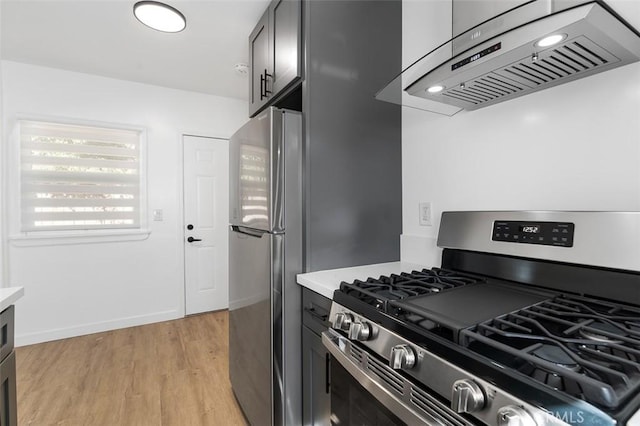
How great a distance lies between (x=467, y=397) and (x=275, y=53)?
5.67ft

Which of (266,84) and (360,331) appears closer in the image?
(360,331)

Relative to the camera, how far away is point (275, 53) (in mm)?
1676

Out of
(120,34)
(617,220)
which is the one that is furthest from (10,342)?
(120,34)

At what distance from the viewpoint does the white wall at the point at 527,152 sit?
2.98 ft

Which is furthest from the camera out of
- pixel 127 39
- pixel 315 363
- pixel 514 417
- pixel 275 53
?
pixel 127 39

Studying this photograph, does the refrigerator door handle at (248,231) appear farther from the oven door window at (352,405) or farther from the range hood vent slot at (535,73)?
the range hood vent slot at (535,73)

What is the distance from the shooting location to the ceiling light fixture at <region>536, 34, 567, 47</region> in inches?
29.3

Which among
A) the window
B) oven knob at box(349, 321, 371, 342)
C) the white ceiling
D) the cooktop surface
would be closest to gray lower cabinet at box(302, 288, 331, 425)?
oven knob at box(349, 321, 371, 342)

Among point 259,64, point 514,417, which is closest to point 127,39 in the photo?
point 259,64

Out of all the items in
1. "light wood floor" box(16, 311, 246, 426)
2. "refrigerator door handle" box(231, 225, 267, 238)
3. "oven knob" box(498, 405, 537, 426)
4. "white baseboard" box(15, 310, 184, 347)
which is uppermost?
"refrigerator door handle" box(231, 225, 267, 238)

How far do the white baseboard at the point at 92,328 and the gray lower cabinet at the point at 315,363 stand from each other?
8.02ft

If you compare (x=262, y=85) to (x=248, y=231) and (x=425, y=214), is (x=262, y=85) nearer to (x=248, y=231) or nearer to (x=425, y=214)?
(x=248, y=231)

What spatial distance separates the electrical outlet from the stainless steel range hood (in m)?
0.55

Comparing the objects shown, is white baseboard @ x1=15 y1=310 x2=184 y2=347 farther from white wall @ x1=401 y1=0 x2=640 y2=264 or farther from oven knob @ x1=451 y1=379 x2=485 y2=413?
oven knob @ x1=451 y1=379 x2=485 y2=413
